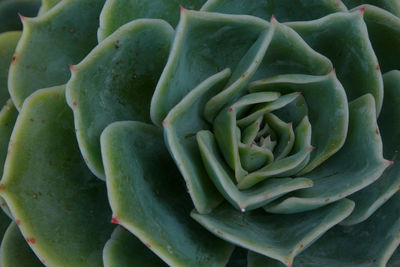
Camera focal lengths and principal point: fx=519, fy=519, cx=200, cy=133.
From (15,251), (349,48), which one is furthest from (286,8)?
(15,251)

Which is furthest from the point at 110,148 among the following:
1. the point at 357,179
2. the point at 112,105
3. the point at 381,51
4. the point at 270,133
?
the point at 381,51

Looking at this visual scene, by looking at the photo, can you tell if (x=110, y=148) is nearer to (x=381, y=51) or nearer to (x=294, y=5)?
(x=294, y=5)

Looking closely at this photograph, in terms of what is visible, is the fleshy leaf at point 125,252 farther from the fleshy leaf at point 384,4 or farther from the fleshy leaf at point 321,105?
the fleshy leaf at point 384,4

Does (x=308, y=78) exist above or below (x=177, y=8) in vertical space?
below

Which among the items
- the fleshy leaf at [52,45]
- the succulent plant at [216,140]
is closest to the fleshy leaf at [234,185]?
the succulent plant at [216,140]

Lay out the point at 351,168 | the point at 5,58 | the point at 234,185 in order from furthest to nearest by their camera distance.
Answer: the point at 5,58 < the point at 351,168 < the point at 234,185

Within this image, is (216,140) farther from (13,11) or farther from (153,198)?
(13,11)

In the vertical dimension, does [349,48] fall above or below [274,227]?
above
